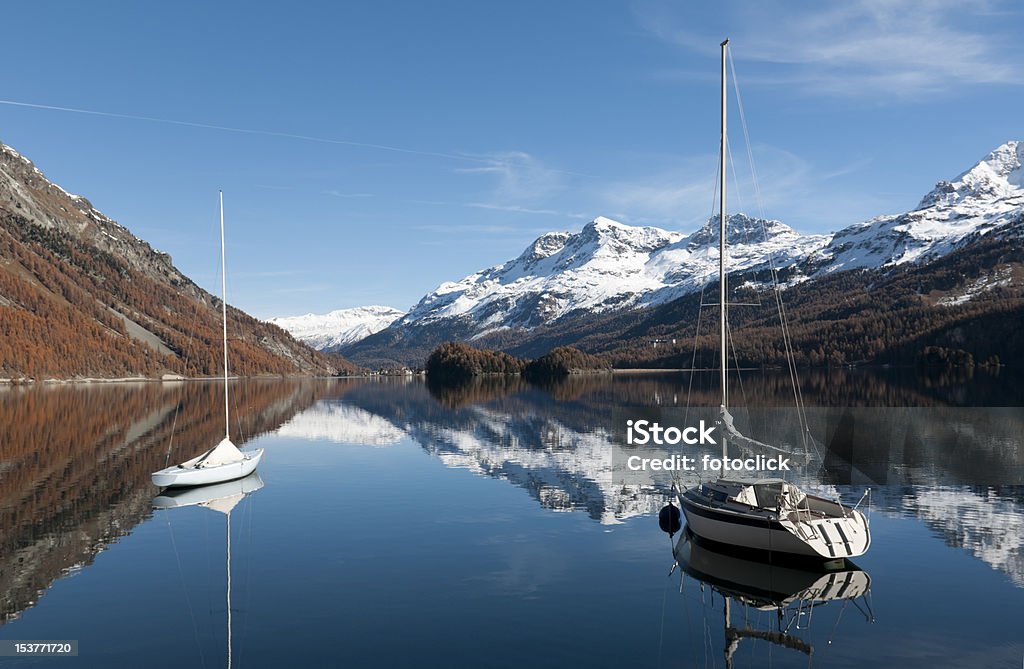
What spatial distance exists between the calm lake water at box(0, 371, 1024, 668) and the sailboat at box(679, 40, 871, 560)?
4.05ft

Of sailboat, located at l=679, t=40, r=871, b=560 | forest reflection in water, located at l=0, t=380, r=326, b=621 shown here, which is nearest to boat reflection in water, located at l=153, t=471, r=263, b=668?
forest reflection in water, located at l=0, t=380, r=326, b=621

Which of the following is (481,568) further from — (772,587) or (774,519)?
(774,519)

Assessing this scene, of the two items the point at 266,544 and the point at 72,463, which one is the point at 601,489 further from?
the point at 72,463

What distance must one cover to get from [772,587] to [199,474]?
39062 millimetres

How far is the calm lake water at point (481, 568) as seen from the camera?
83.1 ft

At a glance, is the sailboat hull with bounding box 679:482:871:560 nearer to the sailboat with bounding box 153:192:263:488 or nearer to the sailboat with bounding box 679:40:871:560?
the sailboat with bounding box 679:40:871:560

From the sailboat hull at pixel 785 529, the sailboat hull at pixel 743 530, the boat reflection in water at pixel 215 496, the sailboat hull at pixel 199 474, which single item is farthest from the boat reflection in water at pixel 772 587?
the sailboat hull at pixel 199 474

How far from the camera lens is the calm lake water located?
25.3m

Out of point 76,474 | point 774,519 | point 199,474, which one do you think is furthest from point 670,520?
point 76,474

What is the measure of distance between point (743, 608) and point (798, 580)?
15.1ft

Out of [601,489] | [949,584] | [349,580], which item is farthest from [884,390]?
[349,580]

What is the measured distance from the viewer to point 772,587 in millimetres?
31422

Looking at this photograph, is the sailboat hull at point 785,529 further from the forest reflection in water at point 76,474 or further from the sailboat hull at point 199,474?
the sailboat hull at point 199,474

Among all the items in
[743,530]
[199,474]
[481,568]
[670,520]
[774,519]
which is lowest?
[481,568]
